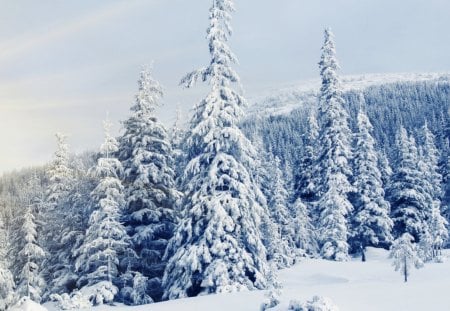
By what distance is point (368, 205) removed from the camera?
Result: 4791 cm

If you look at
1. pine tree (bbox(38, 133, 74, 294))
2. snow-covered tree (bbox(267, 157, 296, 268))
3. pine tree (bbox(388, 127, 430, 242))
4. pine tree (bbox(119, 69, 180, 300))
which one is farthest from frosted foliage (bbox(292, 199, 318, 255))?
pine tree (bbox(119, 69, 180, 300))

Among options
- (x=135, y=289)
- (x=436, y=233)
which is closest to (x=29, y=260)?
(x=135, y=289)

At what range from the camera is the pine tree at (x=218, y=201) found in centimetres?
2303

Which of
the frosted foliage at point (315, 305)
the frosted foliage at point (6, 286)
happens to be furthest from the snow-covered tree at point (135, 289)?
the frosted foliage at point (315, 305)

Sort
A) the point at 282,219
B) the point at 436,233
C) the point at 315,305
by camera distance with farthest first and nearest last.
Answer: the point at 282,219 → the point at 436,233 → the point at 315,305

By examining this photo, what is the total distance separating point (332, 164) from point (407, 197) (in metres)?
9.32

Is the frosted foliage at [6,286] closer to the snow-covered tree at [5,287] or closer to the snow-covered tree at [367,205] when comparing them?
the snow-covered tree at [5,287]

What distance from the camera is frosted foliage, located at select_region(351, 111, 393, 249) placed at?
47656mm

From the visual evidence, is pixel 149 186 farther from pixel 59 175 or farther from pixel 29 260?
pixel 29 260

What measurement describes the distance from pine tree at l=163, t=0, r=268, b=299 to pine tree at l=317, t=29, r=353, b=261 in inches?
845

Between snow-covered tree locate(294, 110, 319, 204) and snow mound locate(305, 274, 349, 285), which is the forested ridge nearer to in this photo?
snow mound locate(305, 274, 349, 285)

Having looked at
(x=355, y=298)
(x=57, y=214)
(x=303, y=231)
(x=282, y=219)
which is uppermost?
(x=57, y=214)

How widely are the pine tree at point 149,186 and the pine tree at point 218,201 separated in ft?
8.67

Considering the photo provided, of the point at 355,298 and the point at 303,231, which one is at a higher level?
the point at 355,298
